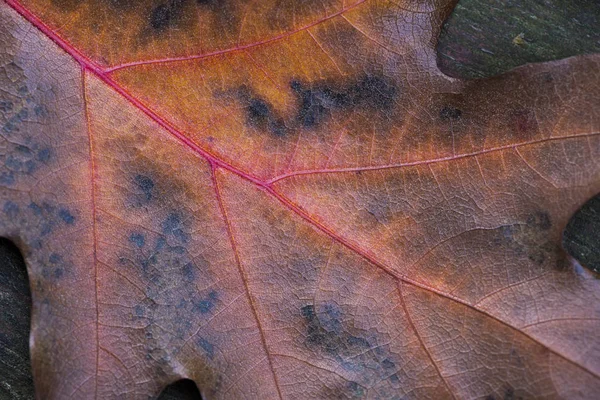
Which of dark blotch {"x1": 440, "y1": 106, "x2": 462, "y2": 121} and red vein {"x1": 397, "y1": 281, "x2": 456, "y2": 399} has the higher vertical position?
dark blotch {"x1": 440, "y1": 106, "x2": 462, "y2": 121}

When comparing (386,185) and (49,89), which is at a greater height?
(49,89)

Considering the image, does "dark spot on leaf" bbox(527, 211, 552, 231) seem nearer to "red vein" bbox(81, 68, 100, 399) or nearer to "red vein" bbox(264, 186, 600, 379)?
"red vein" bbox(264, 186, 600, 379)

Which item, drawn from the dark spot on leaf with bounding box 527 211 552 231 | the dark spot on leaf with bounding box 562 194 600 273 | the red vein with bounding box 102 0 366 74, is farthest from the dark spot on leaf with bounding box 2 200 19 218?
the dark spot on leaf with bounding box 562 194 600 273

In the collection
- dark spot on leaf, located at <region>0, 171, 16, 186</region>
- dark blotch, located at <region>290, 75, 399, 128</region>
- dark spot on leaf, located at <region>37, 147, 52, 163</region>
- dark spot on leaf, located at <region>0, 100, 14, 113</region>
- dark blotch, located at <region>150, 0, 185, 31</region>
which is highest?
dark blotch, located at <region>150, 0, 185, 31</region>

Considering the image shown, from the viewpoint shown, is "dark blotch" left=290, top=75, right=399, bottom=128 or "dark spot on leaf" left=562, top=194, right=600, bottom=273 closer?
"dark blotch" left=290, top=75, right=399, bottom=128

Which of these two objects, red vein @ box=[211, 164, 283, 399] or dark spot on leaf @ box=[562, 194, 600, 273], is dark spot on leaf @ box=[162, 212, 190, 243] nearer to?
red vein @ box=[211, 164, 283, 399]

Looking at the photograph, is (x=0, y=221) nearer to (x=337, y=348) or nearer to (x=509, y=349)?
(x=337, y=348)

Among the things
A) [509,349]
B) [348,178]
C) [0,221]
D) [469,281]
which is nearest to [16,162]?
[0,221]

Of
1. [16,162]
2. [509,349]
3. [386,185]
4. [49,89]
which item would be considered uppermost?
[49,89]
